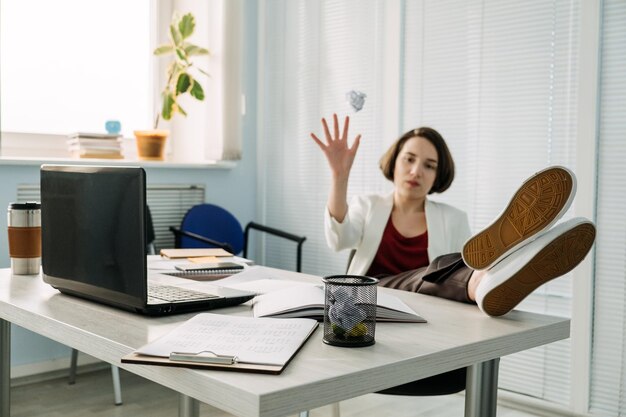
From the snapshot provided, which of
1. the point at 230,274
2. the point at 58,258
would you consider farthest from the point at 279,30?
the point at 58,258

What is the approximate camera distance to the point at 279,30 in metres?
4.01

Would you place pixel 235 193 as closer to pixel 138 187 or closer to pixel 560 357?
pixel 560 357

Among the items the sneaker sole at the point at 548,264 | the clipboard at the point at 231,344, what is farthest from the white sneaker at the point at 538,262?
the clipboard at the point at 231,344

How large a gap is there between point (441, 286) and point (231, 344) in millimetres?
689

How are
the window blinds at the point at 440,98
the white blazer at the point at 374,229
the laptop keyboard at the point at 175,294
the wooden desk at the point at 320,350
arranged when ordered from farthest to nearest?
1. the window blinds at the point at 440,98
2. the white blazer at the point at 374,229
3. the laptop keyboard at the point at 175,294
4. the wooden desk at the point at 320,350

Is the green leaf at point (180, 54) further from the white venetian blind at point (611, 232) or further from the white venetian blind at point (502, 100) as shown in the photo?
the white venetian blind at point (611, 232)

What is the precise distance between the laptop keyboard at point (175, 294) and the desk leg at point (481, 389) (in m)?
0.53

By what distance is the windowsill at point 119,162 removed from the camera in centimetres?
301

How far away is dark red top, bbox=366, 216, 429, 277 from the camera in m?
2.44

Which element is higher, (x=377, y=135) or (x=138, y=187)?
(x=377, y=135)

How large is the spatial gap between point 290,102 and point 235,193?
2.00 ft

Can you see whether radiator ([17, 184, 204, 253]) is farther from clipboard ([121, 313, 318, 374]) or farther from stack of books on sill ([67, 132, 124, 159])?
clipboard ([121, 313, 318, 374])

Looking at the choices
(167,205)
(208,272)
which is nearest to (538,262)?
(208,272)

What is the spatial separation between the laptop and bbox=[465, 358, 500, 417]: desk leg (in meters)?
0.48
